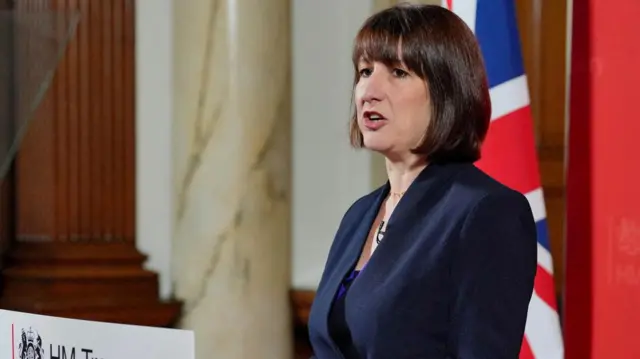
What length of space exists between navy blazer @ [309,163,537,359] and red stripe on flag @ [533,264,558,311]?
85cm

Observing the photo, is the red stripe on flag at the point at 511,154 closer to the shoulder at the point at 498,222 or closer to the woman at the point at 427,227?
the woman at the point at 427,227

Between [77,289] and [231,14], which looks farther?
[77,289]

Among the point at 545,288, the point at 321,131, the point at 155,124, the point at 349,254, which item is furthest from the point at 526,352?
the point at 155,124

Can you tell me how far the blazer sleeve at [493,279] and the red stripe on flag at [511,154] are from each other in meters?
0.85

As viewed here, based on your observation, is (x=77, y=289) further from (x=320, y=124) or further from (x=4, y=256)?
(x=320, y=124)

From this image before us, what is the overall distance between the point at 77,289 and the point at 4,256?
24 centimetres

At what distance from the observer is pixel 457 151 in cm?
113

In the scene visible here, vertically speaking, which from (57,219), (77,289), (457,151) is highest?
(457,151)

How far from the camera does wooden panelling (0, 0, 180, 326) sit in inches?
108

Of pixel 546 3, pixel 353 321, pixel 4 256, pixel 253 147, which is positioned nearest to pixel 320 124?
pixel 253 147

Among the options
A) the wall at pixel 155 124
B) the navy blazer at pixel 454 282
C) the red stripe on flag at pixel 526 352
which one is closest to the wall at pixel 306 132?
the wall at pixel 155 124

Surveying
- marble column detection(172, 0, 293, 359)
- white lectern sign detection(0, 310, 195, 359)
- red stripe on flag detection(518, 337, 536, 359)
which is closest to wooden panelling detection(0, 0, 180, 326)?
marble column detection(172, 0, 293, 359)

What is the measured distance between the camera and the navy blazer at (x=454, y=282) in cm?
101
